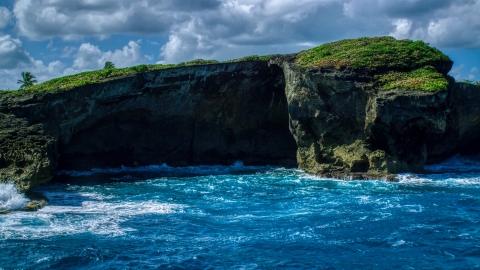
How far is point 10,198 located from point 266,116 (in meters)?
22.4

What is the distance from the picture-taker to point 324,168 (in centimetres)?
3803

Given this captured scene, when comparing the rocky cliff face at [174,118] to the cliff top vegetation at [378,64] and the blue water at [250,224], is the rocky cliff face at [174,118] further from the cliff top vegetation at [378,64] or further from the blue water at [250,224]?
the blue water at [250,224]

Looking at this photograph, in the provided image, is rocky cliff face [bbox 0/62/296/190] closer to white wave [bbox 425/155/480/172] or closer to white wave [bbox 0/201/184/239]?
white wave [bbox 0/201/184/239]

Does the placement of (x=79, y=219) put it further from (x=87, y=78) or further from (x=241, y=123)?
(x=241, y=123)

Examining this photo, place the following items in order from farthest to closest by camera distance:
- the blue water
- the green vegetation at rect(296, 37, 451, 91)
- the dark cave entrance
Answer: the dark cave entrance
the green vegetation at rect(296, 37, 451, 91)
the blue water

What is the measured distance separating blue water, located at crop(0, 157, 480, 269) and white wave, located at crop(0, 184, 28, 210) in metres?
1.02

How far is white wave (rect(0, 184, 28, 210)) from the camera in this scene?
87.4ft

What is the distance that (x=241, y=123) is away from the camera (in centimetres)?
4403

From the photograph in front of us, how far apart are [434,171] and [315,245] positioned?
19.6 m

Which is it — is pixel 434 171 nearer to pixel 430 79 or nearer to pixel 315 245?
pixel 430 79

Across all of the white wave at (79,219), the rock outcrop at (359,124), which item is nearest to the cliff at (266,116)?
the rock outcrop at (359,124)

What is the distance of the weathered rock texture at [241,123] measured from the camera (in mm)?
34375

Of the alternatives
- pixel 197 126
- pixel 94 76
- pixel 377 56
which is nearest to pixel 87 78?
pixel 94 76

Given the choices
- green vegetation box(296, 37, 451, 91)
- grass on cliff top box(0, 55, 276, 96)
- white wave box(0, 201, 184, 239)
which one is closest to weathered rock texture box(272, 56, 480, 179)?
green vegetation box(296, 37, 451, 91)
